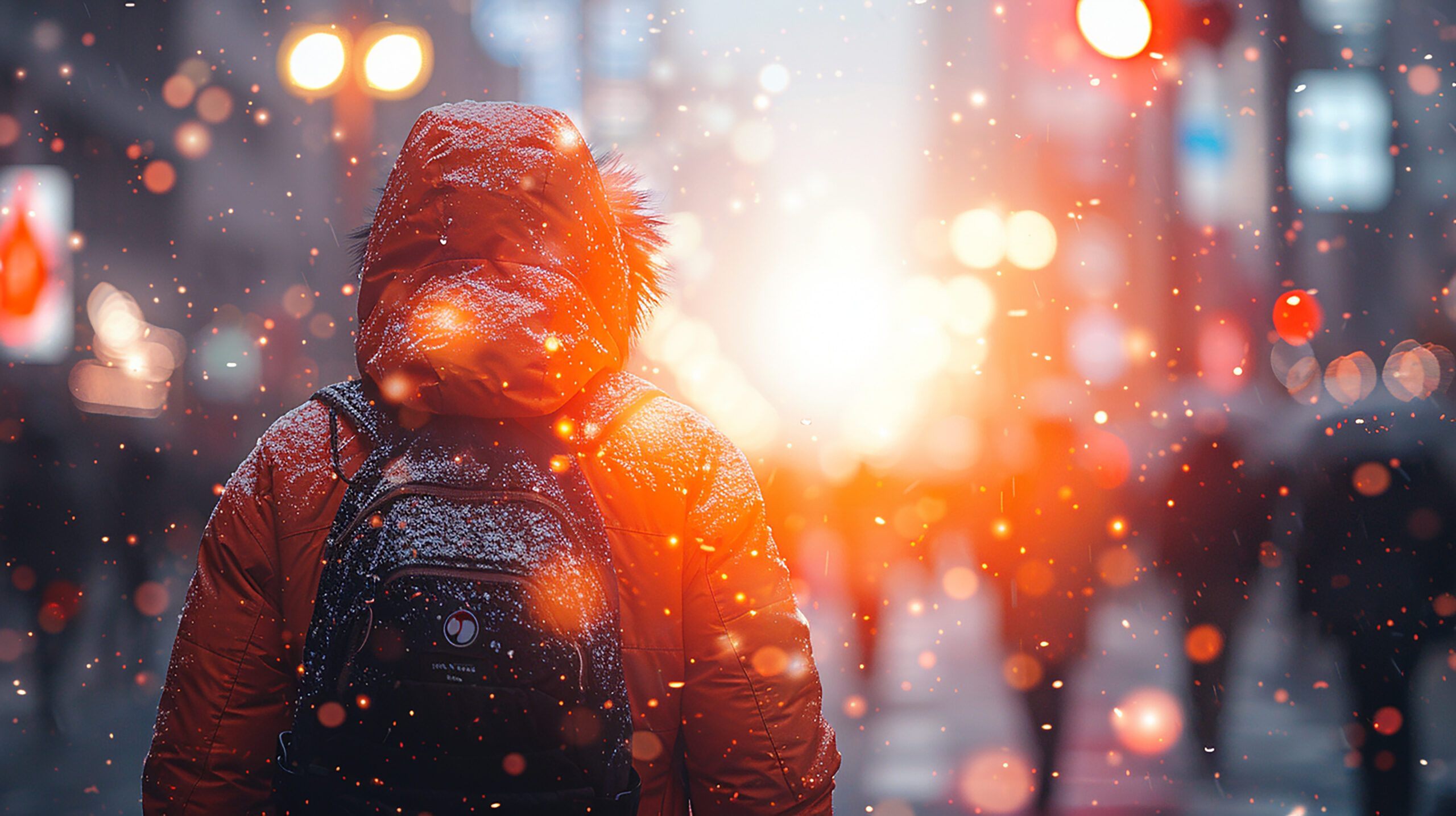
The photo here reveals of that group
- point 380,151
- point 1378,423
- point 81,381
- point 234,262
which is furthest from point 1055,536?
point 380,151

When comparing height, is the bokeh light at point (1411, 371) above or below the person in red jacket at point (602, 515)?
below

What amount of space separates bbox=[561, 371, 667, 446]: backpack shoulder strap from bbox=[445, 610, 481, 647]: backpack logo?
0.32 m

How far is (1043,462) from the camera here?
18.2 feet

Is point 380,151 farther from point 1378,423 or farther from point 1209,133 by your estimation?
point 1378,423

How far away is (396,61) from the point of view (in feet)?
30.7

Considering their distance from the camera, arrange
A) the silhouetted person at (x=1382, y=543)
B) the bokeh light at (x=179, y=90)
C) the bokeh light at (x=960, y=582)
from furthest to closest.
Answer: the bokeh light at (x=179, y=90) < the bokeh light at (x=960, y=582) < the silhouetted person at (x=1382, y=543)

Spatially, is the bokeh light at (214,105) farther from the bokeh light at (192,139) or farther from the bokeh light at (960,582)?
the bokeh light at (960,582)

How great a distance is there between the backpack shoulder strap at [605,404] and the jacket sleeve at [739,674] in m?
0.14

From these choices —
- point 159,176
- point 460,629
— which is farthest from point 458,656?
point 159,176

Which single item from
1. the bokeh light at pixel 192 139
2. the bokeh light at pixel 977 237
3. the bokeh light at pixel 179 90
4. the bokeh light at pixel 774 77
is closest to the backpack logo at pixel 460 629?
the bokeh light at pixel 179 90

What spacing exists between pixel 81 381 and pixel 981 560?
13204 mm

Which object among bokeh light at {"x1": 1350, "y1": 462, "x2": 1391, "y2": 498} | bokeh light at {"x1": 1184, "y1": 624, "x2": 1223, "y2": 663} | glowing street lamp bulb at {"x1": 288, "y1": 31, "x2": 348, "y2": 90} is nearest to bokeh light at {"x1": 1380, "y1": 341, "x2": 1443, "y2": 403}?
bokeh light at {"x1": 1184, "y1": 624, "x2": 1223, "y2": 663}

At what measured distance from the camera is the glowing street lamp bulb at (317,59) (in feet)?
30.5

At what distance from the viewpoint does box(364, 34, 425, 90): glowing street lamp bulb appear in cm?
930
